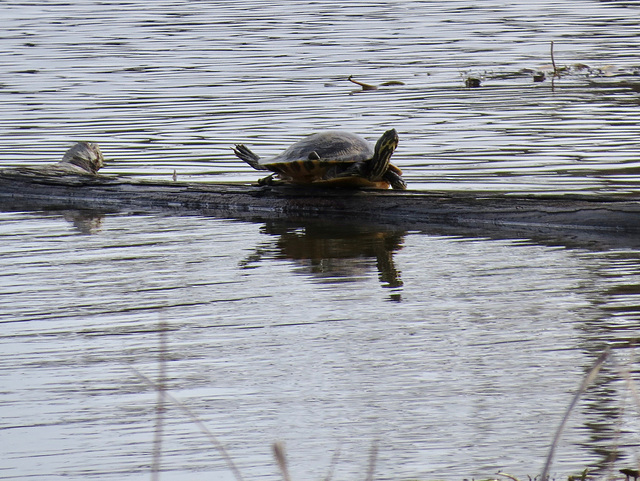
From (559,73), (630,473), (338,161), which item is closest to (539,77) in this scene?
(559,73)

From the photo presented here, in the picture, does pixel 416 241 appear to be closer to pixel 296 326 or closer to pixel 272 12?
pixel 296 326

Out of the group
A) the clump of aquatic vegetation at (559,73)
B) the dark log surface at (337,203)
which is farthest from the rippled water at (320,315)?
the clump of aquatic vegetation at (559,73)

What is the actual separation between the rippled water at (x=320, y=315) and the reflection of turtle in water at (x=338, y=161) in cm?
36

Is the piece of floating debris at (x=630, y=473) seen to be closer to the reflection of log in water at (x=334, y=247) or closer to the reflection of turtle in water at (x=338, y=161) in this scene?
the reflection of log in water at (x=334, y=247)

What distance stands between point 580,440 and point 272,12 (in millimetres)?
27171

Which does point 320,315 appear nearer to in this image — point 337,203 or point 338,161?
point 338,161

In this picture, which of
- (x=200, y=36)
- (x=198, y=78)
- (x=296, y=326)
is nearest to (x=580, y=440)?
(x=296, y=326)

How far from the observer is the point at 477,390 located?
166 inches

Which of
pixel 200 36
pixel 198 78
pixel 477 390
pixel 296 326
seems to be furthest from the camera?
pixel 200 36

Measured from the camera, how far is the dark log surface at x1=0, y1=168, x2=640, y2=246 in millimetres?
6977

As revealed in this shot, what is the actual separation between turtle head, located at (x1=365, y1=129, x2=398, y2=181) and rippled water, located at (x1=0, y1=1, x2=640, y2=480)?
17.3 inches

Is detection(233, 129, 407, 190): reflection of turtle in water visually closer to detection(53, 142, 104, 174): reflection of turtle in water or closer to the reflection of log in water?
the reflection of log in water

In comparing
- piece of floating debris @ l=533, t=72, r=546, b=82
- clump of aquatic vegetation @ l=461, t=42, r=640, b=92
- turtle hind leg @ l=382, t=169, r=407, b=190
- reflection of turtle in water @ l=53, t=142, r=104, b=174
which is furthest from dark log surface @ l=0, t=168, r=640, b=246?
piece of floating debris @ l=533, t=72, r=546, b=82

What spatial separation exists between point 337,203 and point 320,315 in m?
2.60
